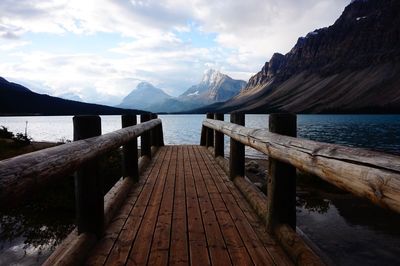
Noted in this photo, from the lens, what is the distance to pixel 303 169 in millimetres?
2732

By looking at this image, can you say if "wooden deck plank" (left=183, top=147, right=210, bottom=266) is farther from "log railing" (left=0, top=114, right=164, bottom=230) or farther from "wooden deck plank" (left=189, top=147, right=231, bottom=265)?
"log railing" (left=0, top=114, right=164, bottom=230)

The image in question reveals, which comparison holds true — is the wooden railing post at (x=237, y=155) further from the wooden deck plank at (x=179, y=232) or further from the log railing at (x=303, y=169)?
the wooden deck plank at (x=179, y=232)

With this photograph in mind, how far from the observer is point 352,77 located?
563 feet

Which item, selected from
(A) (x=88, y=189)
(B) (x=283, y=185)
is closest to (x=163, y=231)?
(A) (x=88, y=189)

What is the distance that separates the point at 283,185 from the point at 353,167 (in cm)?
173

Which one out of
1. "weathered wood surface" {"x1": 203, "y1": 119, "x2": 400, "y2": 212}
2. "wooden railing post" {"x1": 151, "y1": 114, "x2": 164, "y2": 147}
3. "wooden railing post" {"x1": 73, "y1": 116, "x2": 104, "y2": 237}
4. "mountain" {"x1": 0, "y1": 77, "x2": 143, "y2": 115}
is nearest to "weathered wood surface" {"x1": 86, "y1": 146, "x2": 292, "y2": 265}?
"wooden railing post" {"x1": 73, "y1": 116, "x2": 104, "y2": 237}

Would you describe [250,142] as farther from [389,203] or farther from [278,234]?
[389,203]

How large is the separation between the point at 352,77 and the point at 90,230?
7387 inches

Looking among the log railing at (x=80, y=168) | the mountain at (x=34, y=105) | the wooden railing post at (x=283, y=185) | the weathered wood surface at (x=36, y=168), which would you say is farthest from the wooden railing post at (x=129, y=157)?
the mountain at (x=34, y=105)

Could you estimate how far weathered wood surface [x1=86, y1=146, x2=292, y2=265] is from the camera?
10.8 ft

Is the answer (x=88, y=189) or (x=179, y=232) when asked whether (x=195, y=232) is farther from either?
(x=88, y=189)

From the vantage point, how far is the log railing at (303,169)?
1.68 metres

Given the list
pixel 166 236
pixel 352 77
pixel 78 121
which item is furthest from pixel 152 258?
pixel 352 77

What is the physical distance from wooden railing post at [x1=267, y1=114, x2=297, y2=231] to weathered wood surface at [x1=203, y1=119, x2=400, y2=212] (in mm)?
421
